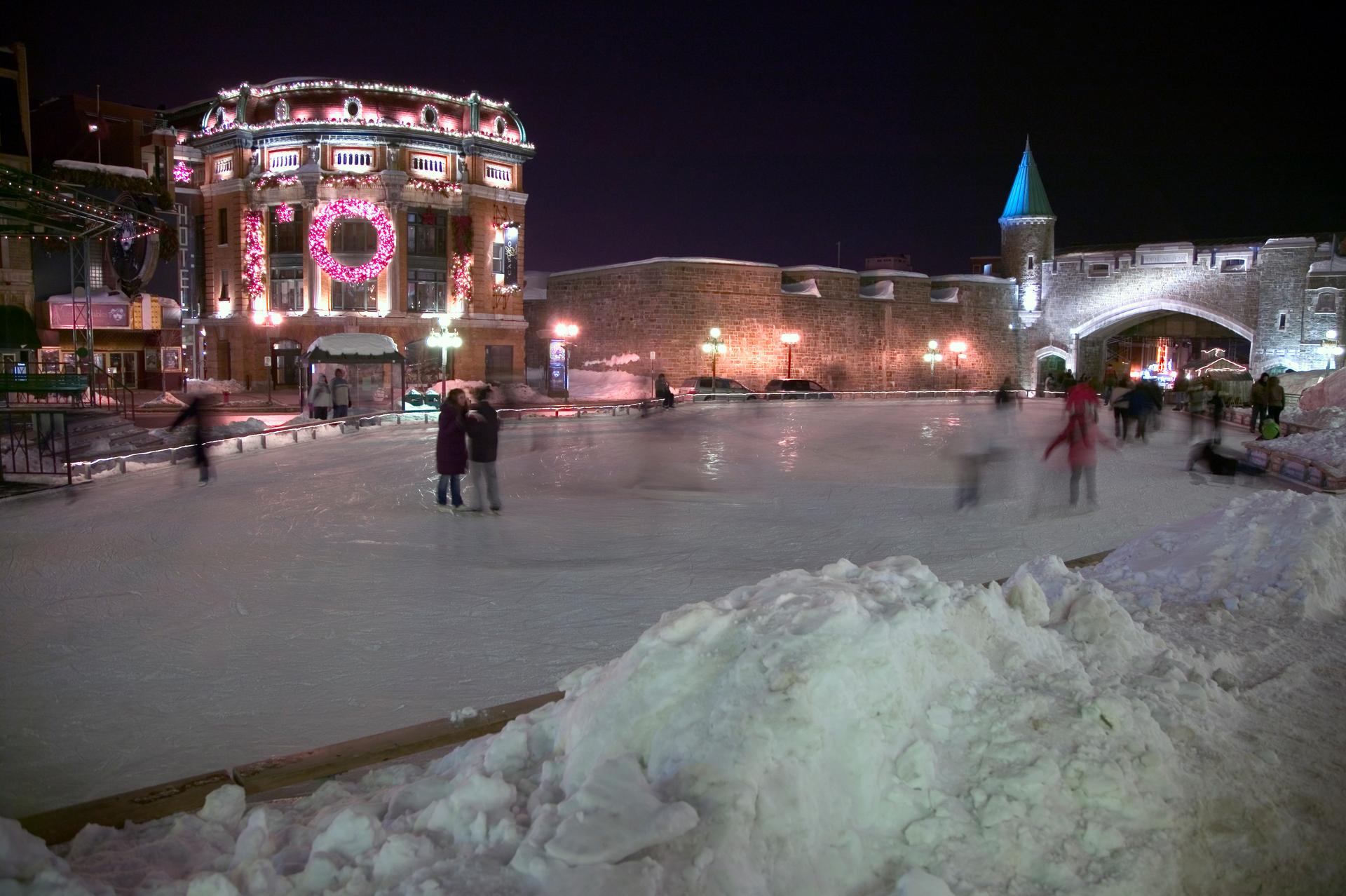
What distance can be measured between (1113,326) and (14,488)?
4541 cm

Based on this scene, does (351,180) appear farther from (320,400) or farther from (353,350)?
(320,400)

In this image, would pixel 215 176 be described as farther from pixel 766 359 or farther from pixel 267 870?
pixel 267 870

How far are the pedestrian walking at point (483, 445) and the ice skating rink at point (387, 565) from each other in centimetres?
38

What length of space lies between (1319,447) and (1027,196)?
3718cm

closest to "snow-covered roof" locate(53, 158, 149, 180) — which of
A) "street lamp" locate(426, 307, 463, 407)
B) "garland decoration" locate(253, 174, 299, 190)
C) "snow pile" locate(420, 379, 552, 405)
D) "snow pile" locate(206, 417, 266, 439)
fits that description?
"garland decoration" locate(253, 174, 299, 190)

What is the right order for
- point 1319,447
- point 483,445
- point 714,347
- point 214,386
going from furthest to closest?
point 714,347 → point 214,386 → point 1319,447 → point 483,445

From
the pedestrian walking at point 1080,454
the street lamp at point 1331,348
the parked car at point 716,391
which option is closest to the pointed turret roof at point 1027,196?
the street lamp at point 1331,348

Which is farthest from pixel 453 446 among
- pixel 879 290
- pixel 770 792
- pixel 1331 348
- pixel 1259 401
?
pixel 1331 348

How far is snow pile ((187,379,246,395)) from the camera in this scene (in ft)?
98.3

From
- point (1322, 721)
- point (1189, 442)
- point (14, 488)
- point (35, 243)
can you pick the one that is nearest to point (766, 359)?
point (1189, 442)

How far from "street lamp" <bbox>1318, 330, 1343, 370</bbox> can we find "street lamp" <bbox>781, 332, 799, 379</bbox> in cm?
2151

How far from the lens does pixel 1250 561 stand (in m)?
6.52

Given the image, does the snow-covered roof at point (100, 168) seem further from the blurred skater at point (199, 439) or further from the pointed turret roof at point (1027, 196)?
the pointed turret roof at point (1027, 196)

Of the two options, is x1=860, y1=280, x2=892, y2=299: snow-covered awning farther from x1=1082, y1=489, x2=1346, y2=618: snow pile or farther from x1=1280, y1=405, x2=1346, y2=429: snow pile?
x1=1082, y1=489, x2=1346, y2=618: snow pile
